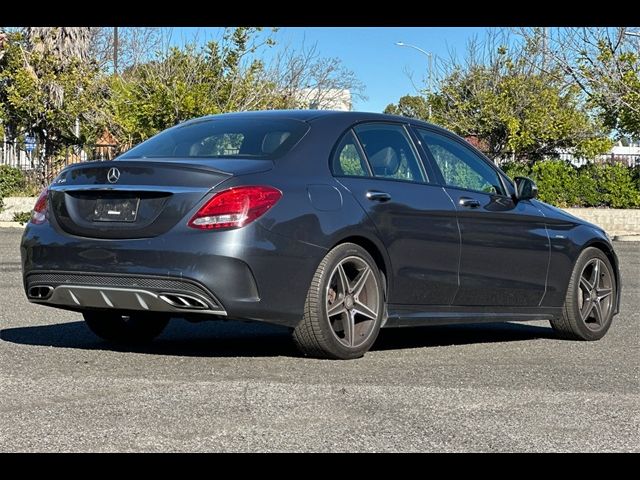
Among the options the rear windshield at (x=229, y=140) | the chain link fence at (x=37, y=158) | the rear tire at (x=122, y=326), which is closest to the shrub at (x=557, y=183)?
the chain link fence at (x=37, y=158)

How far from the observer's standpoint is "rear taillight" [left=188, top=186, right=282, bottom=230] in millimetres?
6590

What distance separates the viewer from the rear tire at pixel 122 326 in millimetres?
7795

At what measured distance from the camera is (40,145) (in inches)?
1215

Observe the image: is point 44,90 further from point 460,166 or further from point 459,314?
point 459,314

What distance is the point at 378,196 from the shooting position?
24.0 feet

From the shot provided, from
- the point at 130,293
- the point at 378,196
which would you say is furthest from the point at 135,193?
the point at 378,196

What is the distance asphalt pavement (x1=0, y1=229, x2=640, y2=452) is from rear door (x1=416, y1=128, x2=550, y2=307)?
395 mm

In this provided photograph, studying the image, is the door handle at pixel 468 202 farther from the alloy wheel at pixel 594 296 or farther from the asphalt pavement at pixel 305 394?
the alloy wheel at pixel 594 296

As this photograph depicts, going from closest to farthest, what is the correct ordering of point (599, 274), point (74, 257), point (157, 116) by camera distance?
1. point (74, 257)
2. point (599, 274)
3. point (157, 116)

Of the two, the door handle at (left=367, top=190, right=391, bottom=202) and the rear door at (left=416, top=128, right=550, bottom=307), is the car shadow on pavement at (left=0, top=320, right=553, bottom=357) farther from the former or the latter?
the door handle at (left=367, top=190, right=391, bottom=202)

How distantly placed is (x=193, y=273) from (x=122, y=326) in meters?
1.52
